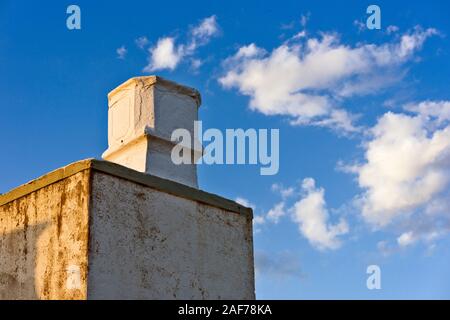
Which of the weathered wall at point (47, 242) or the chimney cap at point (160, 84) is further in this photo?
the chimney cap at point (160, 84)

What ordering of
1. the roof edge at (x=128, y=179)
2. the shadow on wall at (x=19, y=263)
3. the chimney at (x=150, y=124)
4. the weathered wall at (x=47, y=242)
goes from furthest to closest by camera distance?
the chimney at (x=150, y=124) < the shadow on wall at (x=19, y=263) < the roof edge at (x=128, y=179) < the weathered wall at (x=47, y=242)

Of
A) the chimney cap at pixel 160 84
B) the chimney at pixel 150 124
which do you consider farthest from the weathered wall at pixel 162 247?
the chimney cap at pixel 160 84

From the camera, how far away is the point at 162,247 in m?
5.41

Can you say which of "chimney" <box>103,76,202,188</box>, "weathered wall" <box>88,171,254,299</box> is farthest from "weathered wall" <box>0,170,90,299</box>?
"chimney" <box>103,76,202,188</box>

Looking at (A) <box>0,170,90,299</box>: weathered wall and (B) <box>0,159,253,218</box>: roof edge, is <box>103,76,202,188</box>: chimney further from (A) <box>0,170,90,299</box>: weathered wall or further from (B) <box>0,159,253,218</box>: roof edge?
(A) <box>0,170,90,299</box>: weathered wall

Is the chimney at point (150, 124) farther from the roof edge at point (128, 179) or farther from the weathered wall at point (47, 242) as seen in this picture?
the weathered wall at point (47, 242)

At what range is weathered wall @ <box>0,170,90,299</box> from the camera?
493cm

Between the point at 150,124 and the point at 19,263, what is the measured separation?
1.65 meters

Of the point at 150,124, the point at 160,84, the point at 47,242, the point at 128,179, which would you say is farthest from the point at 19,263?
the point at 160,84

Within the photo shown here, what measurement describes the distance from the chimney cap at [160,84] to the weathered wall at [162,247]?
117 centimetres

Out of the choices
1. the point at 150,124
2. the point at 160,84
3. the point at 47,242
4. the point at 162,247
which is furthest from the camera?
the point at 160,84

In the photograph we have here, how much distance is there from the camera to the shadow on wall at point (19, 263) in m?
5.30

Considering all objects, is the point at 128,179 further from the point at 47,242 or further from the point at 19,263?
the point at 19,263

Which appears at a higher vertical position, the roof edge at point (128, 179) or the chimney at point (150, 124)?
the chimney at point (150, 124)
